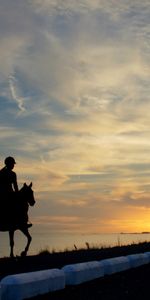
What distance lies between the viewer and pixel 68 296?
34.9 ft

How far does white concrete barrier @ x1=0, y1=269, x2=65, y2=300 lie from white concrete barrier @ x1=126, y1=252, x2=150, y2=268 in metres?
5.12

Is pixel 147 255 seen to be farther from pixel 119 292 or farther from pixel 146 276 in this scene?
pixel 119 292

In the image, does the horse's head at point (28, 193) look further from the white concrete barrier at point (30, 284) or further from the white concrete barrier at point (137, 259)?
the white concrete barrier at point (30, 284)

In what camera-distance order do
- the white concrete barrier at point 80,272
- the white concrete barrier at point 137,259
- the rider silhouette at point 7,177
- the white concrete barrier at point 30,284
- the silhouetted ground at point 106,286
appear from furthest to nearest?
the rider silhouette at point 7,177, the white concrete barrier at point 137,259, the white concrete barrier at point 80,272, the silhouetted ground at point 106,286, the white concrete barrier at point 30,284

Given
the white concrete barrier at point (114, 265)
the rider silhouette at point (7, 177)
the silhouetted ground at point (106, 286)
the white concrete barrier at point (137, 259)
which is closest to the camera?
the silhouetted ground at point (106, 286)

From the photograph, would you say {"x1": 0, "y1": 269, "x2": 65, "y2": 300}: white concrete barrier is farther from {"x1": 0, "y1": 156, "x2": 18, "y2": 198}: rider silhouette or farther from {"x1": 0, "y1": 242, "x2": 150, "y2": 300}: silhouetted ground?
{"x1": 0, "y1": 156, "x2": 18, "y2": 198}: rider silhouette

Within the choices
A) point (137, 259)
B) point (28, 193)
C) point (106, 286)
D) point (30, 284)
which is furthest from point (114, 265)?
point (28, 193)

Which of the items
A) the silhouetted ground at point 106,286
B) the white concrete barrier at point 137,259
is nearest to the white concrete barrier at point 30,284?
the silhouetted ground at point 106,286

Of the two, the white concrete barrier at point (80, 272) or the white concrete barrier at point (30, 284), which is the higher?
the white concrete barrier at point (80, 272)

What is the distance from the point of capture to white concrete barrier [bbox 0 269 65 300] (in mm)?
9398

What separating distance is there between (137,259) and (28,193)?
4.13 metres

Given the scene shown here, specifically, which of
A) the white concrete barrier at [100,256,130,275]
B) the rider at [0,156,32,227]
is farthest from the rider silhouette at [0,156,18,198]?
the white concrete barrier at [100,256,130,275]

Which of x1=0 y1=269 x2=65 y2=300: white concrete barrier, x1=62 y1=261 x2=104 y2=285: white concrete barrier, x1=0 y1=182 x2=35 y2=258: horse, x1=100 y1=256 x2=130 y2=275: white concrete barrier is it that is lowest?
x1=0 y1=269 x2=65 y2=300: white concrete barrier

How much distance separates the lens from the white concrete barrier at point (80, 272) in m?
12.0
